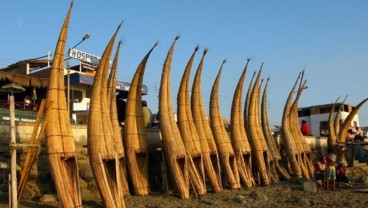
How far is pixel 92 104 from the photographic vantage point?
34.8 ft

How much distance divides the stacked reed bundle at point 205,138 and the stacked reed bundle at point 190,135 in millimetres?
279

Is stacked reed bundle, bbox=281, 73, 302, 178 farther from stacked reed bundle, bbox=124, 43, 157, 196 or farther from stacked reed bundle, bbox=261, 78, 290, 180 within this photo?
stacked reed bundle, bbox=124, 43, 157, 196

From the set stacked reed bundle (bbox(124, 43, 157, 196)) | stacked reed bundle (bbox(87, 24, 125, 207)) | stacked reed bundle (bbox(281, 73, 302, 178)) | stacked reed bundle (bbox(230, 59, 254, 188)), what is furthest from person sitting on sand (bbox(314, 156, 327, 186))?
stacked reed bundle (bbox(87, 24, 125, 207))

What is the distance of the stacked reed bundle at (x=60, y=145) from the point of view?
355 inches

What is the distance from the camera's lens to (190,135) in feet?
43.6

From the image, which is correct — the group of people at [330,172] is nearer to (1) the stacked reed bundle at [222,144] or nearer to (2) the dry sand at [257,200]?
(2) the dry sand at [257,200]

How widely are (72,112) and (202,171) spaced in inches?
415

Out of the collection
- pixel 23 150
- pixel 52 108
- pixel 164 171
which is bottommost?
pixel 164 171

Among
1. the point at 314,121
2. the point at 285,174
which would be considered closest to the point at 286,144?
the point at 285,174

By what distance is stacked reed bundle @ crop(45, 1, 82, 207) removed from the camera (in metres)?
9.01

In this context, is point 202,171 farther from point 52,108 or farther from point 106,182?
point 52,108

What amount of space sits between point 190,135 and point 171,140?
1096mm

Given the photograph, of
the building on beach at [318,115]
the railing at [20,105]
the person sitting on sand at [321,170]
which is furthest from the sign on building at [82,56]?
the building on beach at [318,115]

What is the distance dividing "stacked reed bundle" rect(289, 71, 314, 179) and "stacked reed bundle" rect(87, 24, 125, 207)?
29.7 feet
